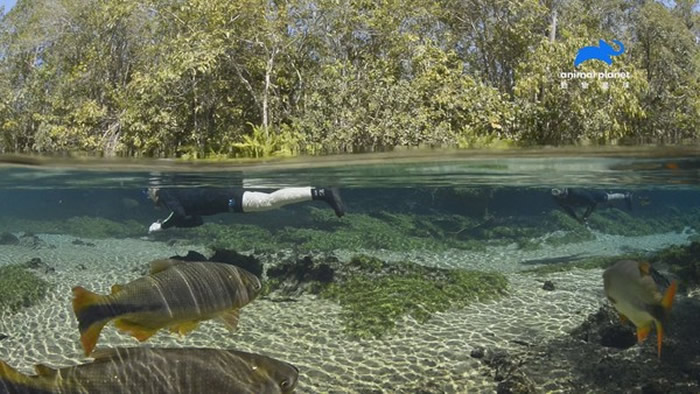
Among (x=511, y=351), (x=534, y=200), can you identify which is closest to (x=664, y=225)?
(x=534, y=200)

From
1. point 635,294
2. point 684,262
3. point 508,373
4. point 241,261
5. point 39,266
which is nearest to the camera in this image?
point 635,294

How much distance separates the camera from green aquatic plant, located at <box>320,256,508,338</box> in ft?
36.7

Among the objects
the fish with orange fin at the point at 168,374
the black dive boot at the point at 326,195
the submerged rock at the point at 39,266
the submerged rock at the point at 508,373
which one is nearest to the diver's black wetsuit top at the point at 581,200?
the black dive boot at the point at 326,195

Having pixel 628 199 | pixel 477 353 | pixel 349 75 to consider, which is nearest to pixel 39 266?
pixel 477 353

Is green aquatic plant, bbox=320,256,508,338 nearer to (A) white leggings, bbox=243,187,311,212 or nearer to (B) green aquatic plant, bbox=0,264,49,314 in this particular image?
(A) white leggings, bbox=243,187,311,212

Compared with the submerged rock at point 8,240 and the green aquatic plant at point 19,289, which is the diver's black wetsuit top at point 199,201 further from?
the submerged rock at point 8,240

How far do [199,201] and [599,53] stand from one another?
14374mm

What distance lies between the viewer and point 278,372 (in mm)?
4559

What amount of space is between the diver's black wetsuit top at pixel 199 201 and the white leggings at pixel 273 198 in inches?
8.6

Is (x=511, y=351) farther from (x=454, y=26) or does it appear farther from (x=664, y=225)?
(x=664, y=225)

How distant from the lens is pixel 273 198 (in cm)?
1662

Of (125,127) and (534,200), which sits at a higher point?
(125,127)

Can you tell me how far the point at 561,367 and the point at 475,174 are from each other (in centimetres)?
774

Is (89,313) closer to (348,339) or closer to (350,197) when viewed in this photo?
(348,339)
